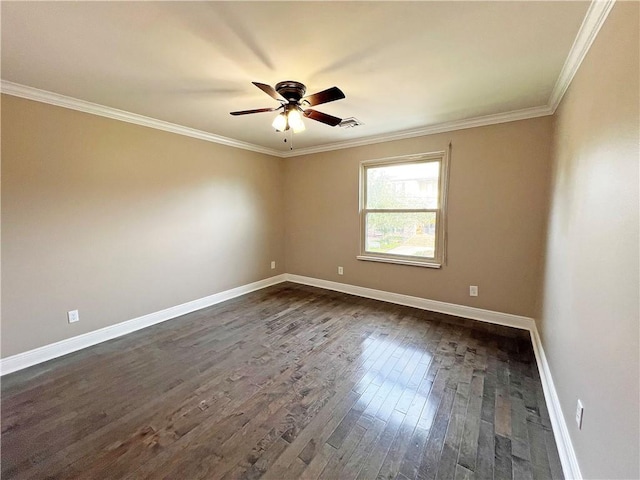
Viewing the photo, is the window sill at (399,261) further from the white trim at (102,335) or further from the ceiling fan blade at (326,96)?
the ceiling fan blade at (326,96)

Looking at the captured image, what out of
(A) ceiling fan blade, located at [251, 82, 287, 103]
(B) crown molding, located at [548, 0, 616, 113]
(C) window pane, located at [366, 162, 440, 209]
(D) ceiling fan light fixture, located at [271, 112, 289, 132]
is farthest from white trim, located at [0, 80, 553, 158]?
(A) ceiling fan blade, located at [251, 82, 287, 103]

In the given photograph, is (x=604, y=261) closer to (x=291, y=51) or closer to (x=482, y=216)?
(x=291, y=51)

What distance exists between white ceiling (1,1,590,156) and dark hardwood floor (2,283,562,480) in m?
2.47

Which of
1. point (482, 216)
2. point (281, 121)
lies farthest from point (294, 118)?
point (482, 216)

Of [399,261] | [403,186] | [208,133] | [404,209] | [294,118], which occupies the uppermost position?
[208,133]

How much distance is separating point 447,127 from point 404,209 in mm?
1175

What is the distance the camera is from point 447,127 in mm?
3410

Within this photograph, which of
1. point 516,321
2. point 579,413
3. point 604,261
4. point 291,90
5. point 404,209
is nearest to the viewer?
point 604,261

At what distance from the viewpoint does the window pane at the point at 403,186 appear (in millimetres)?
3691

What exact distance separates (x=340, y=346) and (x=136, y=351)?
81.6 inches

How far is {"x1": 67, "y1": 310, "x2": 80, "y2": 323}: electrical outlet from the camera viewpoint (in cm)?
272

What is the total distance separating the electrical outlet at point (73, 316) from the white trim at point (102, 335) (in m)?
0.18

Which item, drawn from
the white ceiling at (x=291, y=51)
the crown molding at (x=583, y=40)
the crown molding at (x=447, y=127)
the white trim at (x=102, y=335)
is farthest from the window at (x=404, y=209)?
the white trim at (x=102, y=335)

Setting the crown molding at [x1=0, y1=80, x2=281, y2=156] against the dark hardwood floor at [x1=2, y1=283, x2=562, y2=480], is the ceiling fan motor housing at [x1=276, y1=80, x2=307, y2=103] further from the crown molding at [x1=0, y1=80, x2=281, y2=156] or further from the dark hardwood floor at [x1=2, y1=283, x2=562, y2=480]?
the dark hardwood floor at [x1=2, y1=283, x2=562, y2=480]
